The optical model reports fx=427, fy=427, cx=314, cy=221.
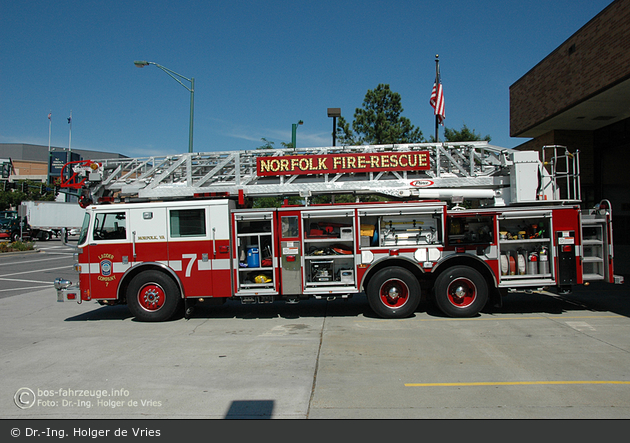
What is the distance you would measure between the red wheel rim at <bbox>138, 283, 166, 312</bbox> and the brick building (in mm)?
12338

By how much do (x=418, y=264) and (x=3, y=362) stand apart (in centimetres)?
738

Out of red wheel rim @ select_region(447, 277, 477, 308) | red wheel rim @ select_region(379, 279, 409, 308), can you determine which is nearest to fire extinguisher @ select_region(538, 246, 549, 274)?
red wheel rim @ select_region(447, 277, 477, 308)

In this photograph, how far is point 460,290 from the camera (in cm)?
887

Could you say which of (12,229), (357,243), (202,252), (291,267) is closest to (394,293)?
(357,243)

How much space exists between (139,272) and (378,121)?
1988 cm

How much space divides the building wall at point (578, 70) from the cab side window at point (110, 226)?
1256 cm

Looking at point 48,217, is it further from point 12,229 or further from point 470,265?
point 470,265

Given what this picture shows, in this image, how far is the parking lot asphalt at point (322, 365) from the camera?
Result: 470cm

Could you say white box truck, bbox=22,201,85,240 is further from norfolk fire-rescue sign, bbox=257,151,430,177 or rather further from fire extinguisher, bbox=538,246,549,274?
fire extinguisher, bbox=538,246,549,274

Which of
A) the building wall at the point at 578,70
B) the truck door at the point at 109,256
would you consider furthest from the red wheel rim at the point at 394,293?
the building wall at the point at 578,70

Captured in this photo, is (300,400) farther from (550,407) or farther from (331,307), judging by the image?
(331,307)

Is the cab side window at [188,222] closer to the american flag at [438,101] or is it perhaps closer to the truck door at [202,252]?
the truck door at [202,252]

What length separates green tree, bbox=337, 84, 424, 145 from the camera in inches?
1017

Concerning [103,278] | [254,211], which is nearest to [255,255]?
[254,211]
